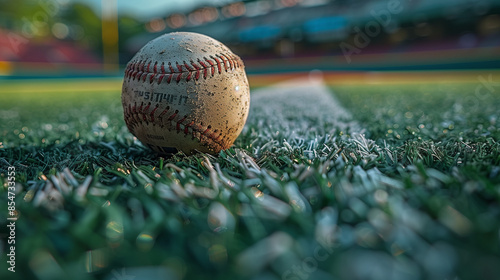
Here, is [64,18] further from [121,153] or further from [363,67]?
[121,153]

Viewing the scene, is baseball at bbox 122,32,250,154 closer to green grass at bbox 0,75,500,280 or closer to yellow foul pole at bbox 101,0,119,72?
green grass at bbox 0,75,500,280

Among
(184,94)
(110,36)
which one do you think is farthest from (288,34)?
(184,94)

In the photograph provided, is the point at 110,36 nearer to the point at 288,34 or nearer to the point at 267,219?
the point at 288,34

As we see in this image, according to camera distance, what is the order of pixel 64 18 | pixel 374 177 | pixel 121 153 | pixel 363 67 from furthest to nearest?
pixel 64 18 → pixel 363 67 → pixel 121 153 → pixel 374 177

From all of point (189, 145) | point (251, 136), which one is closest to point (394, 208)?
point (189, 145)

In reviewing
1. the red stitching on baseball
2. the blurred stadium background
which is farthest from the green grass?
the blurred stadium background

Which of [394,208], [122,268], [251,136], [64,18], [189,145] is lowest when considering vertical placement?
[64,18]
